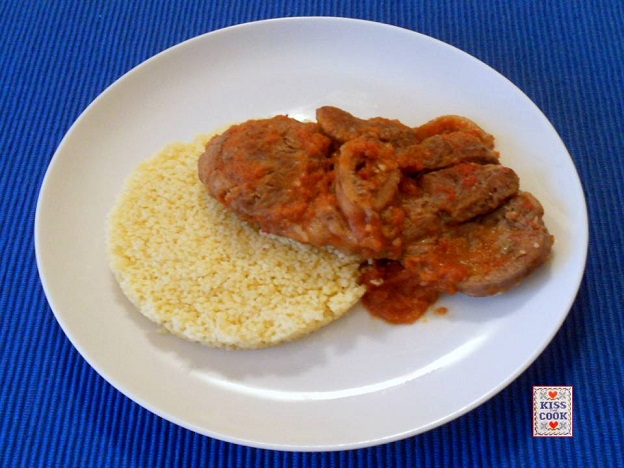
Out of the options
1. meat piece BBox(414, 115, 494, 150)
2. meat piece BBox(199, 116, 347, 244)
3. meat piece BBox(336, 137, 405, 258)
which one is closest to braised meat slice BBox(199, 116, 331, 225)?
meat piece BBox(199, 116, 347, 244)

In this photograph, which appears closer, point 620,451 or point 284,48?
point 620,451

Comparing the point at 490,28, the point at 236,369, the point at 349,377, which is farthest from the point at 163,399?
the point at 490,28

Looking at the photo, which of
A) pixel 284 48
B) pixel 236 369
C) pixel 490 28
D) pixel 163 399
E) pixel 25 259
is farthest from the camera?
pixel 490 28

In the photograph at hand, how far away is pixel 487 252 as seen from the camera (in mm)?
2918

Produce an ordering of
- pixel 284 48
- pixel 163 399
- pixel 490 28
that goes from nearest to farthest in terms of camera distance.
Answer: pixel 163 399 → pixel 284 48 → pixel 490 28

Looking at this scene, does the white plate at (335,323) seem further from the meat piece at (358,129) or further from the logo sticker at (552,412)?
the meat piece at (358,129)

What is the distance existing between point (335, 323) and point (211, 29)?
2592 mm

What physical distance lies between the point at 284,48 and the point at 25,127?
1839 millimetres

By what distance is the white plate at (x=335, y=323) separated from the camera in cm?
270

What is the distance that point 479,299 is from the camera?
301cm

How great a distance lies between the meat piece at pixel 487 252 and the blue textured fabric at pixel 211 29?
54cm

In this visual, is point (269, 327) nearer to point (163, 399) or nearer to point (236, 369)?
point (236, 369)

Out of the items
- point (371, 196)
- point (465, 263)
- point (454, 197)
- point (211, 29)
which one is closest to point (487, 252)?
point (465, 263)

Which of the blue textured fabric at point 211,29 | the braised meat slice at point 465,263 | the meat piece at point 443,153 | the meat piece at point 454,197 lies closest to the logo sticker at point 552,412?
the blue textured fabric at point 211,29
